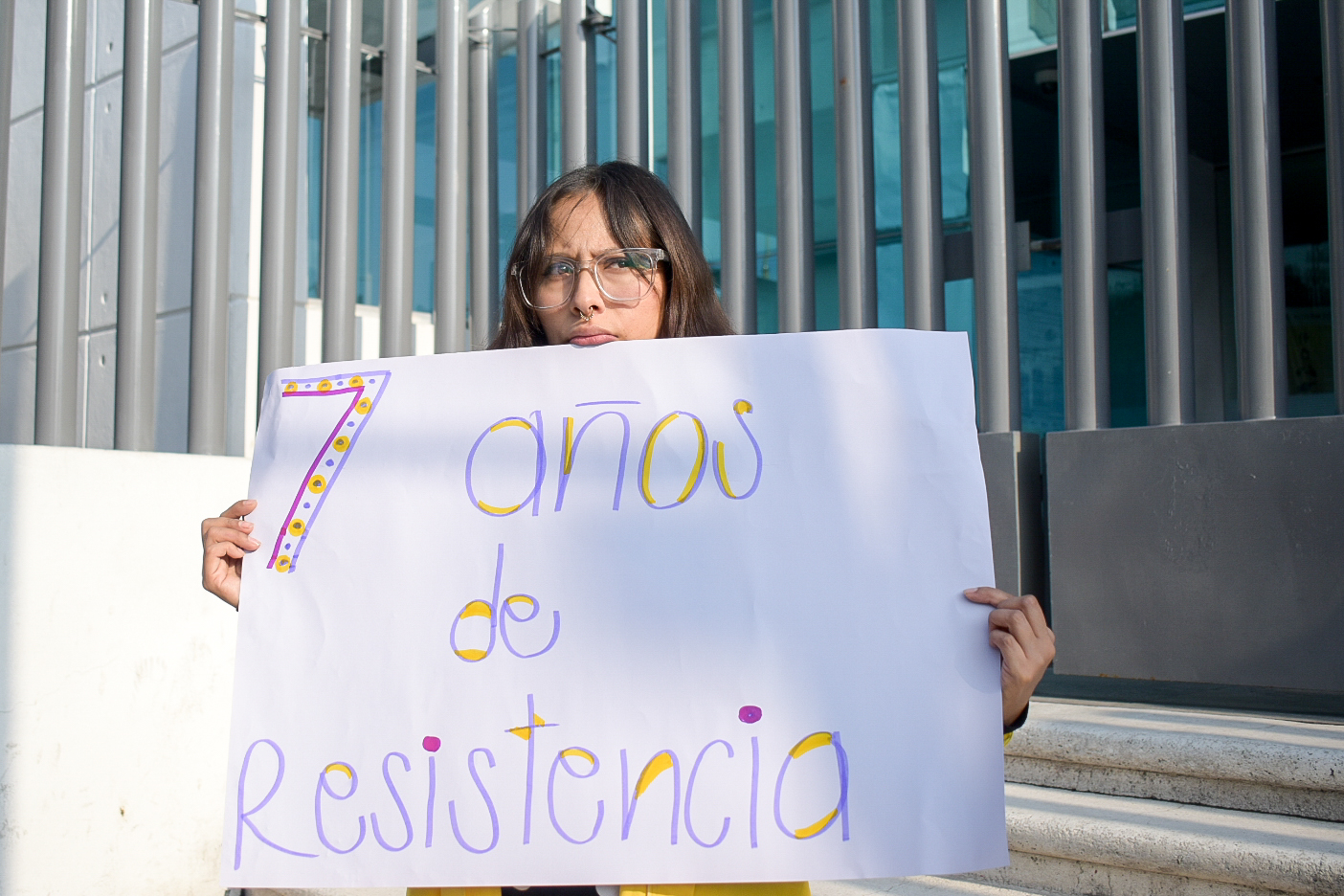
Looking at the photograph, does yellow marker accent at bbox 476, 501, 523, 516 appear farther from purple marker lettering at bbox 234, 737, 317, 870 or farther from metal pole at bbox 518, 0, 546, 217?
metal pole at bbox 518, 0, 546, 217

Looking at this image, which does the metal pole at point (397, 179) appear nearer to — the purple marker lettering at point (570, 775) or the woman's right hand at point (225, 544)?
the woman's right hand at point (225, 544)

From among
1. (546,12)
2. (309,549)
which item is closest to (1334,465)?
(309,549)

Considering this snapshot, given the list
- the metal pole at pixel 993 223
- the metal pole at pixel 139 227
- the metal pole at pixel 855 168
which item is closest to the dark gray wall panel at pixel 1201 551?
the metal pole at pixel 993 223

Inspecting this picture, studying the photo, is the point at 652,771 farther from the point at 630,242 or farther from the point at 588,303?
the point at 630,242

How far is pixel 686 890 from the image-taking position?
1262mm

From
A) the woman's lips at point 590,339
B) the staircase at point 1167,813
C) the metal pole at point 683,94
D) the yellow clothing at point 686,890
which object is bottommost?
the staircase at point 1167,813

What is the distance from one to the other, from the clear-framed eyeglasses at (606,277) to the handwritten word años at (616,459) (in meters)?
0.17

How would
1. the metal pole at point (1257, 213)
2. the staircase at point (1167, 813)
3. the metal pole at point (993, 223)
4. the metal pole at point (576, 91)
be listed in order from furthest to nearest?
the metal pole at point (576, 91) → the metal pole at point (993, 223) → the metal pole at point (1257, 213) → the staircase at point (1167, 813)

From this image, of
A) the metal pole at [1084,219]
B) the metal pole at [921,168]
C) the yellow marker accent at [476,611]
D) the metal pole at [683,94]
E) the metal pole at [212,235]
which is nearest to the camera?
the yellow marker accent at [476,611]

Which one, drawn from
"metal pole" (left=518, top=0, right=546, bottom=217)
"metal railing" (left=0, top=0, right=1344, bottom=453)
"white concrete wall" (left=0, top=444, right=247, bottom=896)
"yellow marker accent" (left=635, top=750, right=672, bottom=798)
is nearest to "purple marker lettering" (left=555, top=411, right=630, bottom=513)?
"yellow marker accent" (left=635, top=750, right=672, bottom=798)

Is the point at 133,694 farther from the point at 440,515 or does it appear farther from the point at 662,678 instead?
the point at 662,678

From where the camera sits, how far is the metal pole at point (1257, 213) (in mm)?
3189

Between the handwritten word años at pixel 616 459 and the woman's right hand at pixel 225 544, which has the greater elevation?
the handwritten word años at pixel 616 459

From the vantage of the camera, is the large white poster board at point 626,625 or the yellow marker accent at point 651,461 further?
the yellow marker accent at point 651,461
